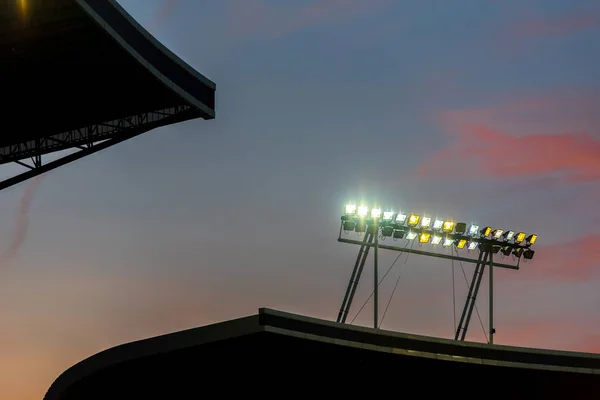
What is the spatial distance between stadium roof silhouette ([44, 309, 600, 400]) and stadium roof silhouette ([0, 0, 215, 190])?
37.6 ft

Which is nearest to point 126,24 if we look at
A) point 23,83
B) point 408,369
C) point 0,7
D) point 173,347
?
point 0,7

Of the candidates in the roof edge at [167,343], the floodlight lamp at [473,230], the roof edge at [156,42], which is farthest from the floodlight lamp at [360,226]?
the roof edge at [167,343]

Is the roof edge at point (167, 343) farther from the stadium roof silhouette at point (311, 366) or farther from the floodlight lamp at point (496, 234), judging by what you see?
the floodlight lamp at point (496, 234)

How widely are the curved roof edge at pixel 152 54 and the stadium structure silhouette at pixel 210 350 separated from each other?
1.8 inches

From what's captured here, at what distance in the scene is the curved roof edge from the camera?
118 feet

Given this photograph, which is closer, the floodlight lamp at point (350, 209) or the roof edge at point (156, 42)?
the roof edge at point (156, 42)

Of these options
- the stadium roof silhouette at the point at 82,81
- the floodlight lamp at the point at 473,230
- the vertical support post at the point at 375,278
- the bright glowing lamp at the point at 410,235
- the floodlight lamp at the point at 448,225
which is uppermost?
the stadium roof silhouette at the point at 82,81

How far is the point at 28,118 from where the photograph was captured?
49.7m

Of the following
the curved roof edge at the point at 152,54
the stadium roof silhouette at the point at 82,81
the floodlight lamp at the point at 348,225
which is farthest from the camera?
the floodlight lamp at the point at 348,225

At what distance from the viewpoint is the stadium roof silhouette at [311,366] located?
3194cm

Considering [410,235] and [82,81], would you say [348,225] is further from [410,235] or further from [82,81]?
[82,81]

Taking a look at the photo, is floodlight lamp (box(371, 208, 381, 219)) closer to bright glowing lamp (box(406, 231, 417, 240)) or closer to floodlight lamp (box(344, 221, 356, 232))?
floodlight lamp (box(344, 221, 356, 232))

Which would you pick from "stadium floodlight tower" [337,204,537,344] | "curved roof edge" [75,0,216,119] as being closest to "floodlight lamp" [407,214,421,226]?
"stadium floodlight tower" [337,204,537,344]

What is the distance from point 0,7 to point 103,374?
42.2 feet
